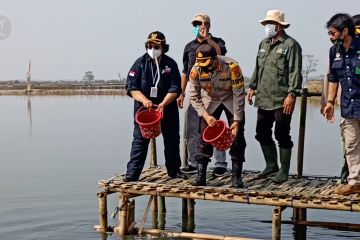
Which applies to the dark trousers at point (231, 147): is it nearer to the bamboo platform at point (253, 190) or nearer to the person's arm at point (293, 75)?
the bamboo platform at point (253, 190)

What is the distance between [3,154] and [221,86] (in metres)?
11.9

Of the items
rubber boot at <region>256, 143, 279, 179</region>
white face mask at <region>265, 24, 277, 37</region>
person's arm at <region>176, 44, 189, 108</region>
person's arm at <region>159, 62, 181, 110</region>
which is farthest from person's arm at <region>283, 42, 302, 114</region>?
person's arm at <region>176, 44, 189, 108</region>

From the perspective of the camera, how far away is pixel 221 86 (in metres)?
7.96

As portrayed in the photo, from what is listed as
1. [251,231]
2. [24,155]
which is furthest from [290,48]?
[24,155]

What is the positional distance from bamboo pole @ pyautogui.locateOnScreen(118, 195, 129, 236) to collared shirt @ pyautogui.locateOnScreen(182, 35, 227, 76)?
6.59 feet

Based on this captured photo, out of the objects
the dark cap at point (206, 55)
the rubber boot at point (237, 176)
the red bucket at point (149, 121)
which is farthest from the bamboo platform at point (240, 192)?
the dark cap at point (206, 55)

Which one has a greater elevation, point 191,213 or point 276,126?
point 276,126

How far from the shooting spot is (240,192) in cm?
776

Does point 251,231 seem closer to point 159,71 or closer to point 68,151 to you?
point 159,71

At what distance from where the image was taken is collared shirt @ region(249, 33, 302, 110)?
7984 millimetres

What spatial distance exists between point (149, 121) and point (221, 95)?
1.11 metres

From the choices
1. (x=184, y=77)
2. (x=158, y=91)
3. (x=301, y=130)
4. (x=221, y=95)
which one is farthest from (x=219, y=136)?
(x=301, y=130)

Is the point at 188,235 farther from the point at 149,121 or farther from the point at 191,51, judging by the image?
the point at 191,51

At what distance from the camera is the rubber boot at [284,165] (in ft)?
27.3
